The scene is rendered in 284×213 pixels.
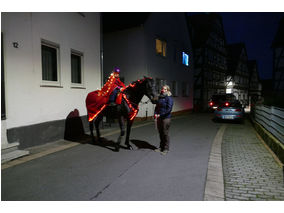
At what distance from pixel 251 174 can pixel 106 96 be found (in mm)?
4290

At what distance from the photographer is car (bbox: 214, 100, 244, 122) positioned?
12437 mm

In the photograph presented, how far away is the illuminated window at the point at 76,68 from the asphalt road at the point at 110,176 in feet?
12.3

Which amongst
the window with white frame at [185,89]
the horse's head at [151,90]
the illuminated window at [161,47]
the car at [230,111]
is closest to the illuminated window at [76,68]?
the horse's head at [151,90]

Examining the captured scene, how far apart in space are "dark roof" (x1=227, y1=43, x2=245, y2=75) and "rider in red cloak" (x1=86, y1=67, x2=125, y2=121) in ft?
109

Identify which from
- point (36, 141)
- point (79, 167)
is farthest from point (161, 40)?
point (79, 167)

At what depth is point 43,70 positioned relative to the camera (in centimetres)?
712

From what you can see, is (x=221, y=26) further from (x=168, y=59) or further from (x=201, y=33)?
(x=168, y=59)

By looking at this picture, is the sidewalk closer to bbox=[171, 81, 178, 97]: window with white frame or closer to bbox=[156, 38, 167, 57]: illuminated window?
bbox=[156, 38, 167, 57]: illuminated window

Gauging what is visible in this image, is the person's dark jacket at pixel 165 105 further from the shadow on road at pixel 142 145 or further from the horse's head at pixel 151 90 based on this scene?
the shadow on road at pixel 142 145

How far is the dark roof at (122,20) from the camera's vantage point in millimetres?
13977

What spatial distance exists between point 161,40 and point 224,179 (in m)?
14.0

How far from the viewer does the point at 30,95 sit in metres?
6.29

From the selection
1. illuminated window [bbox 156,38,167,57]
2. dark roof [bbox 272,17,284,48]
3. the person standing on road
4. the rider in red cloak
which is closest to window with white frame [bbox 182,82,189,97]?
illuminated window [bbox 156,38,167,57]

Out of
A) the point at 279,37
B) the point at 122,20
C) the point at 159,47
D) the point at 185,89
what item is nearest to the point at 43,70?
the point at 122,20
